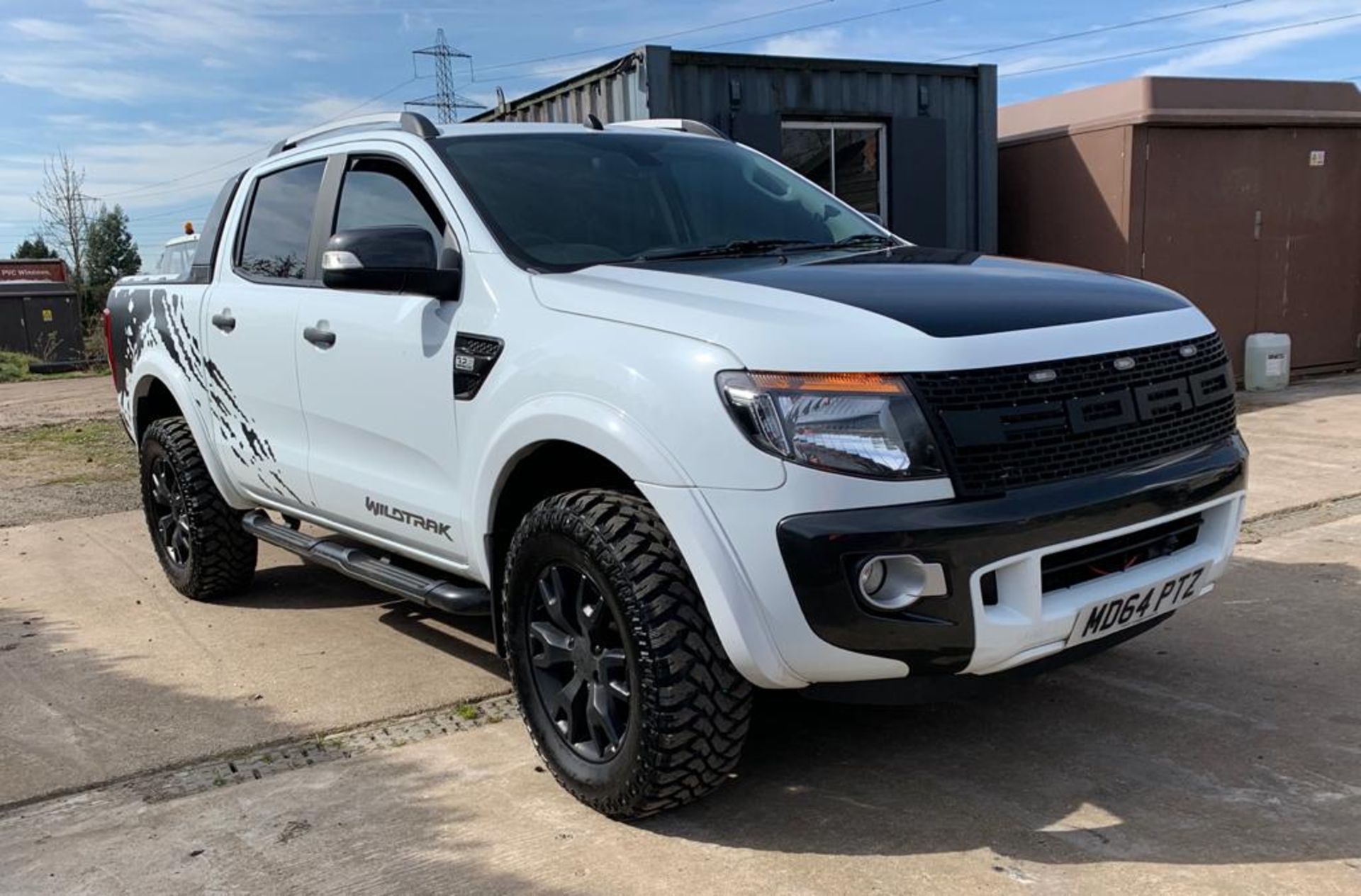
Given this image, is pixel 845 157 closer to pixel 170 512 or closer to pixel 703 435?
pixel 170 512

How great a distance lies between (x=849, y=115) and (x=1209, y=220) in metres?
3.58

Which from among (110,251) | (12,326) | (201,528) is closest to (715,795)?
(201,528)

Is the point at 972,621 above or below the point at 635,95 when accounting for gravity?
below

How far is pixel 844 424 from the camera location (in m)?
2.52

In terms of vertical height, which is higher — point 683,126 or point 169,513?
point 683,126

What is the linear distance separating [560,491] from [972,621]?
118 cm

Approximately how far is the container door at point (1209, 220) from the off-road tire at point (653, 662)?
8819 mm

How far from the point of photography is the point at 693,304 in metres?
2.77

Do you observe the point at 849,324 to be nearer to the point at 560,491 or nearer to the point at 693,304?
the point at 693,304

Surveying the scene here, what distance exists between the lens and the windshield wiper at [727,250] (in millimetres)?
3509

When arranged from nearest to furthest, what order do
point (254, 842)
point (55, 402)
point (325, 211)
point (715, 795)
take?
point (254, 842), point (715, 795), point (325, 211), point (55, 402)

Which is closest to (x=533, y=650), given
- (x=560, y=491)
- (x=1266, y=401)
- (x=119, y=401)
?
(x=560, y=491)

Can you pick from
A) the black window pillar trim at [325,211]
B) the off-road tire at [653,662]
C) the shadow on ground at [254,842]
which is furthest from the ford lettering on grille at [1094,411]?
the black window pillar trim at [325,211]

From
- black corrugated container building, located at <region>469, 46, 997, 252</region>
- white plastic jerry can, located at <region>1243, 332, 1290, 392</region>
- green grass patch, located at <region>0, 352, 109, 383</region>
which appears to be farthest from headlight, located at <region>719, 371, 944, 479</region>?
green grass patch, located at <region>0, 352, 109, 383</region>
